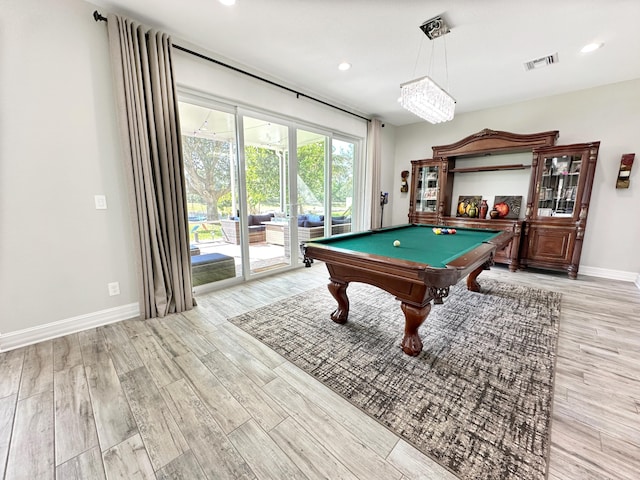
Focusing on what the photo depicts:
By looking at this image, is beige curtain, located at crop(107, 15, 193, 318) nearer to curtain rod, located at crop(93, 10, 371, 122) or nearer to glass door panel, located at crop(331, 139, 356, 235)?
curtain rod, located at crop(93, 10, 371, 122)

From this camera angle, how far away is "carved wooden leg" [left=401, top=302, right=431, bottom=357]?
1941mm

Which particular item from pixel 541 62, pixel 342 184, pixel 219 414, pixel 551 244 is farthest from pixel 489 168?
pixel 219 414

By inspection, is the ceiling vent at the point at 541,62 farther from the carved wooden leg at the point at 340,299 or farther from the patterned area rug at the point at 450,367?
the carved wooden leg at the point at 340,299

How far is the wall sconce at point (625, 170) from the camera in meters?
3.56

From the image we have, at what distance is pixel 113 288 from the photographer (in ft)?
8.43

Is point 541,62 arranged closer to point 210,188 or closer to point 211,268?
point 210,188

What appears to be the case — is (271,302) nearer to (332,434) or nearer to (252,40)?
(332,434)

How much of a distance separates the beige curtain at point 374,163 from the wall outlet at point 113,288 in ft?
→ 14.3

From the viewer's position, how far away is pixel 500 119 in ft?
15.0

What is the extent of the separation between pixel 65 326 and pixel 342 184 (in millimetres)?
4419

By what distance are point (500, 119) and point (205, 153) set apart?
16.3ft

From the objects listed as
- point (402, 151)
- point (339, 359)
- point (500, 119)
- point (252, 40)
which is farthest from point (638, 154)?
point (252, 40)

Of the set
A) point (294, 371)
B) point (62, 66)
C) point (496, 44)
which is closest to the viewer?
point (294, 371)

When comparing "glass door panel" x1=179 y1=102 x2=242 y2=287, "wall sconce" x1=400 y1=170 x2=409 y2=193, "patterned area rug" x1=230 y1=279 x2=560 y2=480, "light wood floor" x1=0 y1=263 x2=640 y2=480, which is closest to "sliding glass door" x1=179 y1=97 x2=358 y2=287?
"glass door panel" x1=179 y1=102 x2=242 y2=287
